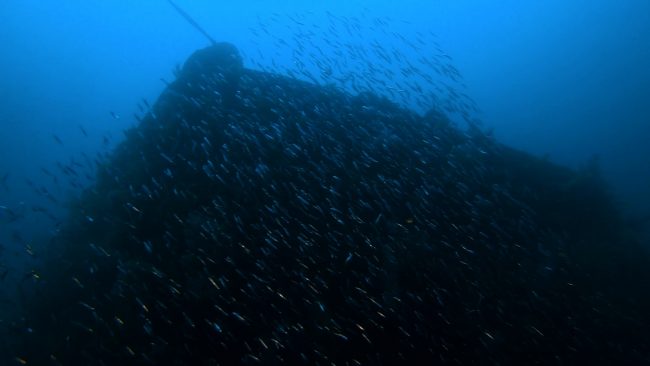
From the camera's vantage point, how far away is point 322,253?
7992 mm

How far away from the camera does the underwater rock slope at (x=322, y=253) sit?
7000 mm

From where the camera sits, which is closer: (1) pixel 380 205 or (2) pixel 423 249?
(2) pixel 423 249

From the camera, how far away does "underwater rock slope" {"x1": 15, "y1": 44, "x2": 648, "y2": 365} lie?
700 cm

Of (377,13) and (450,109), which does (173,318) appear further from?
(377,13)

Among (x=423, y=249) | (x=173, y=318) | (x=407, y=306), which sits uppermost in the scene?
(x=423, y=249)

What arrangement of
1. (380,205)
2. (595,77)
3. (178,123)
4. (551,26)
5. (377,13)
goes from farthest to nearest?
(377,13), (551,26), (595,77), (178,123), (380,205)

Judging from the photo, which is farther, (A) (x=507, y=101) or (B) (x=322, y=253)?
(A) (x=507, y=101)

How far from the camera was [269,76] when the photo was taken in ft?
42.0

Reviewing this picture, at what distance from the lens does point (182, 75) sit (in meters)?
13.1

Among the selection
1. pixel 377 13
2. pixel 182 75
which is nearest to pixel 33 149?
pixel 182 75

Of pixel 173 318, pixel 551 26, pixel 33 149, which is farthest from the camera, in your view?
pixel 551 26

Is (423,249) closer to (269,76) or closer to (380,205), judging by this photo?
(380,205)

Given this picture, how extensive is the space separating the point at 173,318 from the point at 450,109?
9.70 meters

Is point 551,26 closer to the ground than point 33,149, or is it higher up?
higher up
